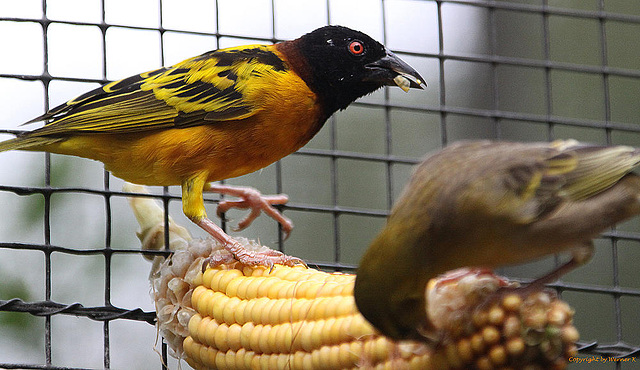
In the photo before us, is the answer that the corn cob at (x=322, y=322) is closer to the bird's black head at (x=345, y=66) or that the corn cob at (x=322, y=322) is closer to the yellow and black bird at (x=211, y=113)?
the yellow and black bird at (x=211, y=113)

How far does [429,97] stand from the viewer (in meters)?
7.77

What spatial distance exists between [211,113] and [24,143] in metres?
0.86

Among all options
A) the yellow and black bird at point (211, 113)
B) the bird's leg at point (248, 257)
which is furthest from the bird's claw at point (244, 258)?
the yellow and black bird at point (211, 113)

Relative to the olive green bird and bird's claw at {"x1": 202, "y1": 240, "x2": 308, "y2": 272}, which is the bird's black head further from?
the olive green bird

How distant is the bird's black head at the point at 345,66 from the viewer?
12.5ft

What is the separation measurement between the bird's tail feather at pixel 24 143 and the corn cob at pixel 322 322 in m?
0.88

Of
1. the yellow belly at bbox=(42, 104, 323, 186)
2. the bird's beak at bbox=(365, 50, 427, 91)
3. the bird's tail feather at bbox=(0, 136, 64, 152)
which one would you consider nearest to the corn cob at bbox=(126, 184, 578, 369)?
the yellow belly at bbox=(42, 104, 323, 186)

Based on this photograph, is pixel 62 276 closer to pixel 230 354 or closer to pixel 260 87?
pixel 260 87

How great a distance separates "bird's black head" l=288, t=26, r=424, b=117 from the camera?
382cm

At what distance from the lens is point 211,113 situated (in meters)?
3.63

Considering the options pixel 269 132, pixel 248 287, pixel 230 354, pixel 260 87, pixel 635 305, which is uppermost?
pixel 260 87

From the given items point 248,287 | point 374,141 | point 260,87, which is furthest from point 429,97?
point 248,287

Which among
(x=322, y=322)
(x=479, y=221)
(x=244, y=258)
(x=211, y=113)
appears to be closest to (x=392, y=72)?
(x=211, y=113)

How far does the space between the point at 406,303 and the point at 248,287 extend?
3.72 feet
